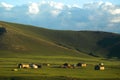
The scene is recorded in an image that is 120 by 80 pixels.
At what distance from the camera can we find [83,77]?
7644 centimetres

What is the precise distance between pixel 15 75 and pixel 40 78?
19.6 ft

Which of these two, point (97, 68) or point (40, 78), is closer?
point (40, 78)

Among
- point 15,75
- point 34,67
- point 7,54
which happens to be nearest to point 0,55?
point 7,54

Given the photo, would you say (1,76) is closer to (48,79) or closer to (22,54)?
(48,79)

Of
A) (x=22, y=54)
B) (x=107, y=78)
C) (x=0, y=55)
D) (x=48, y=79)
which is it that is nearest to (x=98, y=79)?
(x=107, y=78)

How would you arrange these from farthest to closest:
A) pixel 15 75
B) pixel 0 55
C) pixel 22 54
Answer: pixel 22 54 < pixel 0 55 < pixel 15 75

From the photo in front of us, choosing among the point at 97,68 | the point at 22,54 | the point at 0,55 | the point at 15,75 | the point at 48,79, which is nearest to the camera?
the point at 48,79

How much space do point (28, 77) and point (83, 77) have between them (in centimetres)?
951

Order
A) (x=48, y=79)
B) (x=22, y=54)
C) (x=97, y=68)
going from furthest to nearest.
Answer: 1. (x=22, y=54)
2. (x=97, y=68)
3. (x=48, y=79)

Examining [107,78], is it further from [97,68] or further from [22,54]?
[22,54]

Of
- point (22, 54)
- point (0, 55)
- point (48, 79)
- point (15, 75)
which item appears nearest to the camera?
point (48, 79)

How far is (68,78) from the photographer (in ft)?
244

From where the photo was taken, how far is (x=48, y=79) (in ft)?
240

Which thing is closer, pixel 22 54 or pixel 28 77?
pixel 28 77
